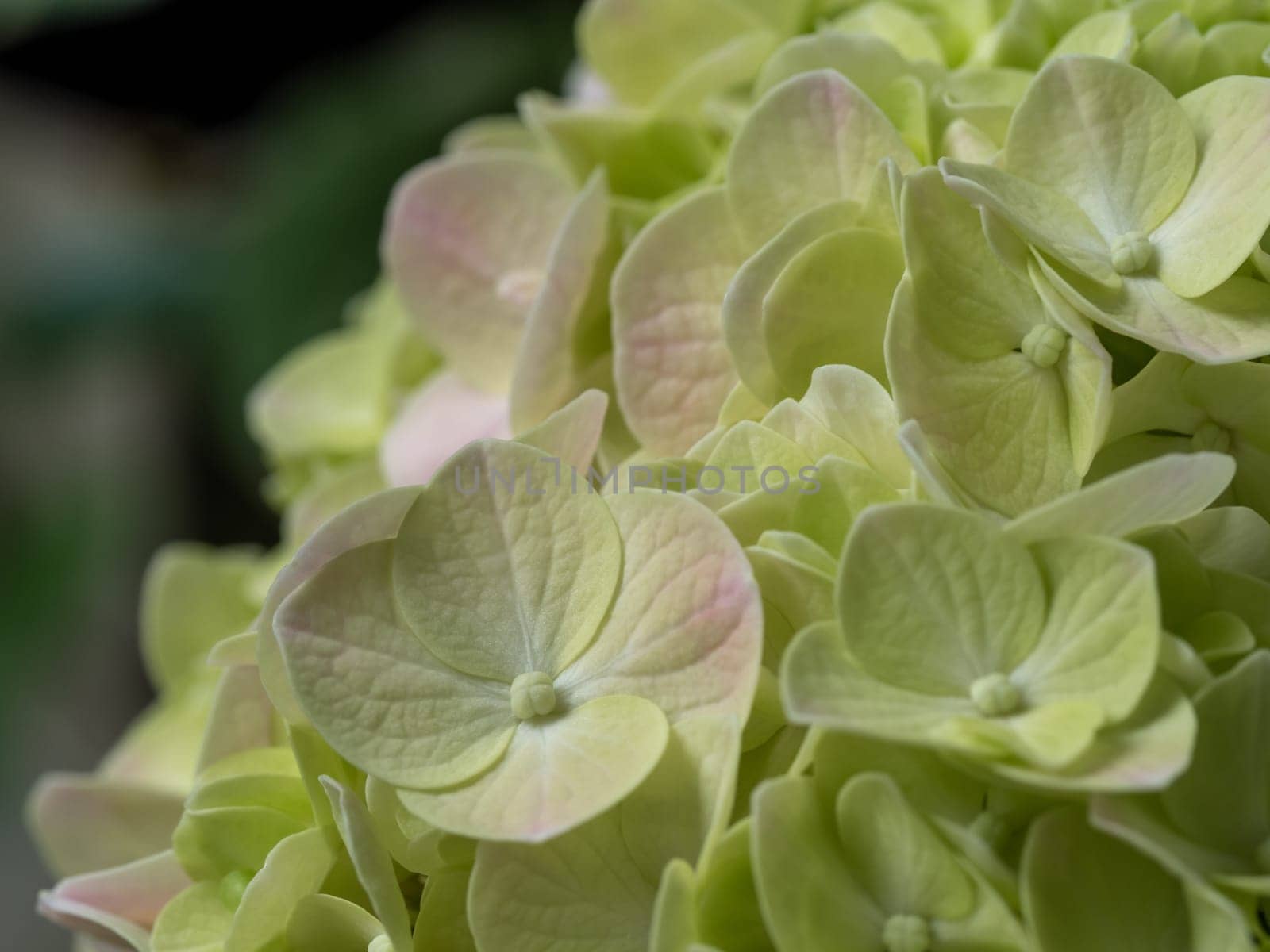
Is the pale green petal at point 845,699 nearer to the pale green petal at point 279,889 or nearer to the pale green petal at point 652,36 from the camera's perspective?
the pale green petal at point 279,889

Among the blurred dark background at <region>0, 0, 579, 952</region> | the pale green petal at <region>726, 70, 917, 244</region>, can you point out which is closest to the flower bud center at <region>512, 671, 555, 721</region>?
the pale green petal at <region>726, 70, 917, 244</region>

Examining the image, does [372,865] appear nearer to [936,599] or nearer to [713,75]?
[936,599]

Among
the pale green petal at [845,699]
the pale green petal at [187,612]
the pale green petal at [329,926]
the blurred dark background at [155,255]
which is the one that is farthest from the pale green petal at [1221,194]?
the blurred dark background at [155,255]

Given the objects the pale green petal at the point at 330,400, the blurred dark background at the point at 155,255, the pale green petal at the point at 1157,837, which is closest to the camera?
the pale green petal at the point at 1157,837

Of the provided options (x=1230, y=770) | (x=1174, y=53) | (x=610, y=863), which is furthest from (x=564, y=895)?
(x=1174, y=53)

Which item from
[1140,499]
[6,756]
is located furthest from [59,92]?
[1140,499]

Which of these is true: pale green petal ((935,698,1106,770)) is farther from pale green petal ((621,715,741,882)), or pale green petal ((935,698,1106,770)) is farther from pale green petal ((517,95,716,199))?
pale green petal ((517,95,716,199))
